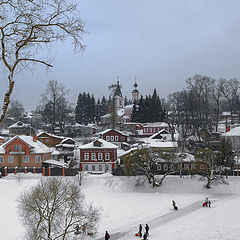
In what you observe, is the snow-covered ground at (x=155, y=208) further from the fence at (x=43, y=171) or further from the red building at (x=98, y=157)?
the red building at (x=98, y=157)

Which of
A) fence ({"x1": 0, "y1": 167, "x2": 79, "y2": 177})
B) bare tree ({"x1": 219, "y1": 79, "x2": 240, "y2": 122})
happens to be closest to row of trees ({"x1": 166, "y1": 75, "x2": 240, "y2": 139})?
bare tree ({"x1": 219, "y1": 79, "x2": 240, "y2": 122})

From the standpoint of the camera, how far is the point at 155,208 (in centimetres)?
3225

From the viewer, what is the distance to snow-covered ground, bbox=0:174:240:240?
78.5 feet

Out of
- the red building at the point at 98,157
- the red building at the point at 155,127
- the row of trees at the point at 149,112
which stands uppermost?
the row of trees at the point at 149,112

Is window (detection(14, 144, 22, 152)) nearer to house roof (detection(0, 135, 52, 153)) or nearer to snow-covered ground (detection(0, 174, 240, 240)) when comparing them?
house roof (detection(0, 135, 52, 153))

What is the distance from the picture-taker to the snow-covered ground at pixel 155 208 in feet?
78.5

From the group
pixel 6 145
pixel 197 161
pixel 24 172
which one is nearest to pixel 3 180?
pixel 24 172

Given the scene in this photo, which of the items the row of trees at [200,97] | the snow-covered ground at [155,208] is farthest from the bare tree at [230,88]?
the snow-covered ground at [155,208]

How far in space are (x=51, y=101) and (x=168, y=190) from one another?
1465 inches

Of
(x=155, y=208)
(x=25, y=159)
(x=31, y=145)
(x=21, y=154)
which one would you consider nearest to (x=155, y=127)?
(x=31, y=145)

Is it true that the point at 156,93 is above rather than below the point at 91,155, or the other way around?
above

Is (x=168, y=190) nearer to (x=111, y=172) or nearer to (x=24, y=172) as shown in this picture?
(x=111, y=172)

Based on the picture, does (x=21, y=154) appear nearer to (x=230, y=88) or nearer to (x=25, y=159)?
(x=25, y=159)

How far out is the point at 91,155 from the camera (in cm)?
5016
